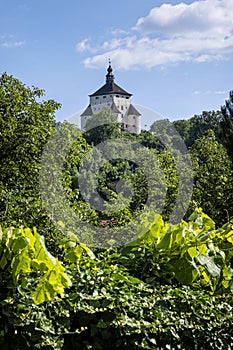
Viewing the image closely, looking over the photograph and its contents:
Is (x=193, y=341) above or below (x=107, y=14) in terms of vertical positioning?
below

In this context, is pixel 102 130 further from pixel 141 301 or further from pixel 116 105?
pixel 116 105

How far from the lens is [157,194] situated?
6297 millimetres

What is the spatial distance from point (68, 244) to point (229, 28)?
2016cm

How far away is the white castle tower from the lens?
29.0ft

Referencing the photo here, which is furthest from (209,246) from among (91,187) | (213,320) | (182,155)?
(182,155)

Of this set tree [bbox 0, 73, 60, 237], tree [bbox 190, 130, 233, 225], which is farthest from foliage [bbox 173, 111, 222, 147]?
tree [bbox 0, 73, 60, 237]

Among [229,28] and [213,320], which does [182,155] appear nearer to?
[213,320]

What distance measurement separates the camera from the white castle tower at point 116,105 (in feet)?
29.0

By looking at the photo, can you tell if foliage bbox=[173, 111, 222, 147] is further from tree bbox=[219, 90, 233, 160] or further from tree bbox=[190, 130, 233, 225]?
tree bbox=[190, 130, 233, 225]

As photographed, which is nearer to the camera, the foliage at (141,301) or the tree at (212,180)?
the foliage at (141,301)

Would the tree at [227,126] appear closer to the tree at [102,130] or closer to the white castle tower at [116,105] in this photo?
the white castle tower at [116,105]

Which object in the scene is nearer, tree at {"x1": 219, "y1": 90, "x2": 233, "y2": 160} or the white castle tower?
the white castle tower

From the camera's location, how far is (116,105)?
1622cm

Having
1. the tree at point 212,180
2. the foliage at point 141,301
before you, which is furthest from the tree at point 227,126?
the foliage at point 141,301
